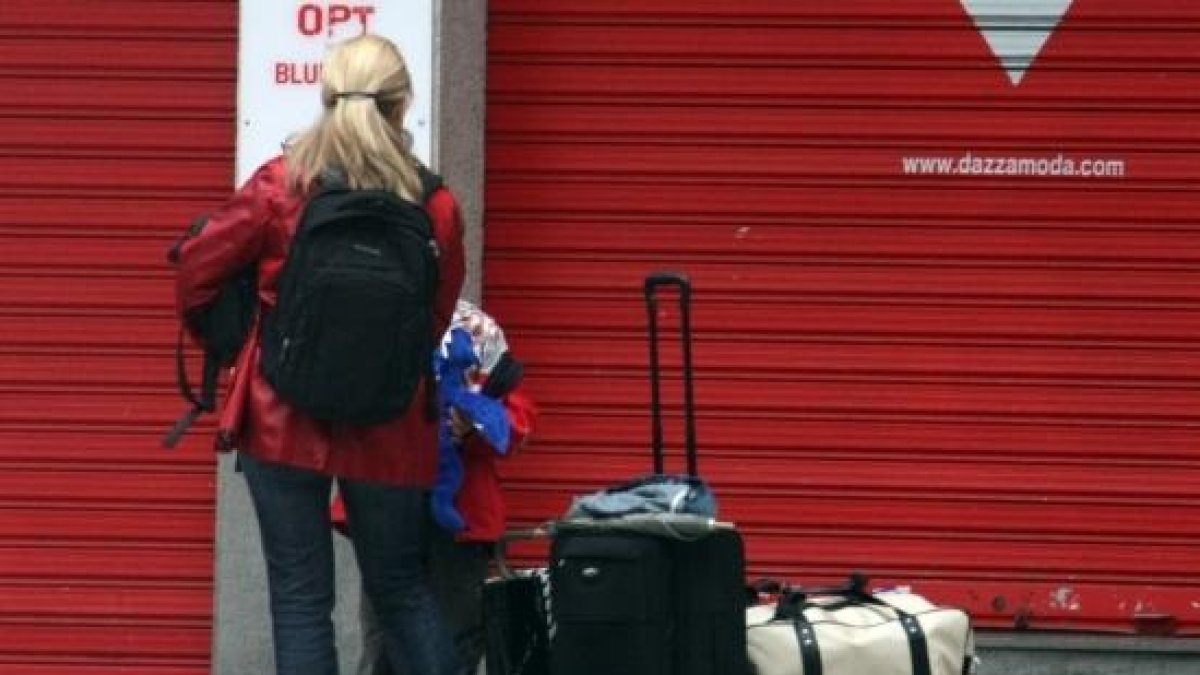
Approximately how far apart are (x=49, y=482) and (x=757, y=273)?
8.23 ft

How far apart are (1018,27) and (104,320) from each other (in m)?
3.23

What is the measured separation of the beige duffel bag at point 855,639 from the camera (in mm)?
6664

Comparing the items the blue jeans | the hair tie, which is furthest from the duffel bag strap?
the hair tie

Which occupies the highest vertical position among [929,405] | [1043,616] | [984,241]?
[984,241]

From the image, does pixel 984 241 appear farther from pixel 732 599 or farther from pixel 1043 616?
pixel 732 599

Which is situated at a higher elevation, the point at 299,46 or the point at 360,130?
the point at 299,46

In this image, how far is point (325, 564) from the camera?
6.77 meters

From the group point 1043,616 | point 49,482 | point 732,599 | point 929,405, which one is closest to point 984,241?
point 929,405

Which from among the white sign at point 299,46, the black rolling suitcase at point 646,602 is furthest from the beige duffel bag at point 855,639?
the white sign at point 299,46

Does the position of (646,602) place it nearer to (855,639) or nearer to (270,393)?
(855,639)

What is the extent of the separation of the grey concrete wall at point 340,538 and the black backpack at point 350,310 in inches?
83.2

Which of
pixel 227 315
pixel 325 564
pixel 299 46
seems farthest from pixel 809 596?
pixel 299 46

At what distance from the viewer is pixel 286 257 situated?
6.67 m

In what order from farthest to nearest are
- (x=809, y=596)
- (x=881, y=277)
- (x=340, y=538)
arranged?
(x=881, y=277), (x=340, y=538), (x=809, y=596)
